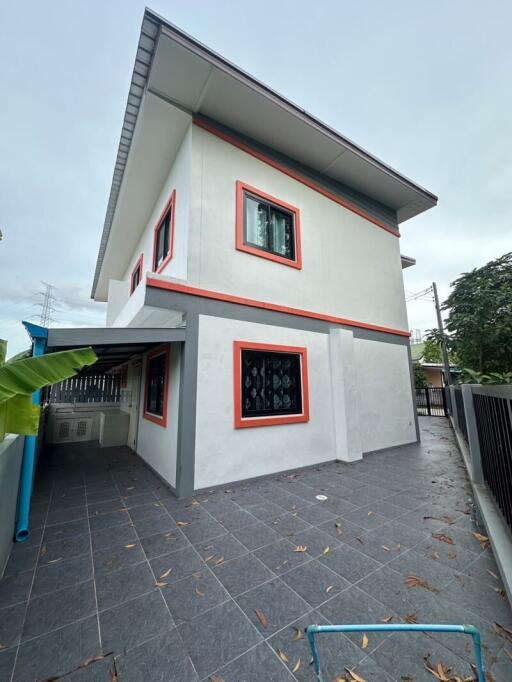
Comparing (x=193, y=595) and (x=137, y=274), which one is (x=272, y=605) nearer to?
(x=193, y=595)

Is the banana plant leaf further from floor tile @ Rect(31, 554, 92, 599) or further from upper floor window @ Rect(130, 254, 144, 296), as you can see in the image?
upper floor window @ Rect(130, 254, 144, 296)

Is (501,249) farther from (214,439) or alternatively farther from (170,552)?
(170,552)

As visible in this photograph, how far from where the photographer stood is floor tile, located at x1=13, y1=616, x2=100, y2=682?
172 cm

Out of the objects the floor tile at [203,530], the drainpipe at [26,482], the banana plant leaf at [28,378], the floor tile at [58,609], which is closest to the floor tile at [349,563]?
the floor tile at [203,530]

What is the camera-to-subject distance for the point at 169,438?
17.0 feet

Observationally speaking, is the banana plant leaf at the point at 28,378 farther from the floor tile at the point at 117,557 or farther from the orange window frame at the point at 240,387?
the orange window frame at the point at 240,387

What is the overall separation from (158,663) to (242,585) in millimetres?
918

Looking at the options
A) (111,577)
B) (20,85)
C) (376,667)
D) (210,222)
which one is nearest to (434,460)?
(376,667)

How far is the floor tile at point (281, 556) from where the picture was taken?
9.11ft

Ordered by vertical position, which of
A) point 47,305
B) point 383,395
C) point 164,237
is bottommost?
point 383,395

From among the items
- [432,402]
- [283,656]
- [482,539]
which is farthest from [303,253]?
[432,402]

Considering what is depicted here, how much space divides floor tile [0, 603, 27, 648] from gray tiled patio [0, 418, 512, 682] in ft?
0.03

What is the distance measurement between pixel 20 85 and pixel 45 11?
2.67 m

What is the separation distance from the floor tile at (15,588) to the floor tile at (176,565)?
107 centimetres
